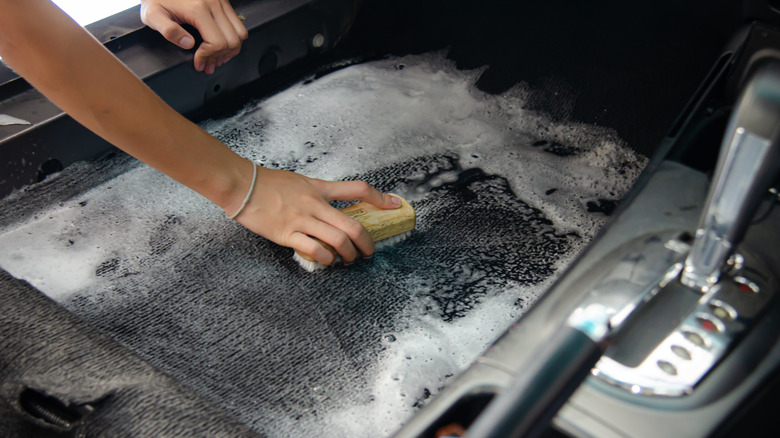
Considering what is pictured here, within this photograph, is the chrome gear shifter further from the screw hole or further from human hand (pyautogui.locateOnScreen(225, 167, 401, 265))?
the screw hole

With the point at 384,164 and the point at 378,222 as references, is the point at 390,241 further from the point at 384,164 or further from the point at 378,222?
the point at 384,164

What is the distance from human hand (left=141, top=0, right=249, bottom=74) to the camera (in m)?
1.07

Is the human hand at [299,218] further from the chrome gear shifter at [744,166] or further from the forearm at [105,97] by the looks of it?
the chrome gear shifter at [744,166]

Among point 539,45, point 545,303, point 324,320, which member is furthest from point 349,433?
point 539,45

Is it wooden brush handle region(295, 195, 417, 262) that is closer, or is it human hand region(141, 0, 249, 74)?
wooden brush handle region(295, 195, 417, 262)

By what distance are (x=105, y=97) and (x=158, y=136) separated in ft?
0.27

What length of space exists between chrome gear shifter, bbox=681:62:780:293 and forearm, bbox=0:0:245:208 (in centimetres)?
62

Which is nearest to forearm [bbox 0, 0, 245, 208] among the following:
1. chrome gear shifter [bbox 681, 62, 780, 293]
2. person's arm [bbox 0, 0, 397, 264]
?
person's arm [bbox 0, 0, 397, 264]

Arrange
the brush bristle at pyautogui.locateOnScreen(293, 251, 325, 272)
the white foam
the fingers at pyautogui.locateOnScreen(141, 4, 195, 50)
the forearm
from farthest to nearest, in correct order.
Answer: the fingers at pyautogui.locateOnScreen(141, 4, 195, 50) < the brush bristle at pyautogui.locateOnScreen(293, 251, 325, 272) < the white foam < the forearm

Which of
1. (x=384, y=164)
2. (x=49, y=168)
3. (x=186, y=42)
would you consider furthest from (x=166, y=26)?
(x=384, y=164)

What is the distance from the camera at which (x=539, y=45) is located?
134 centimetres

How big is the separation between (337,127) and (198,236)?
382mm

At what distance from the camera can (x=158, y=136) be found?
0.77 metres

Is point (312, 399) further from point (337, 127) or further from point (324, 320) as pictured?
point (337, 127)
